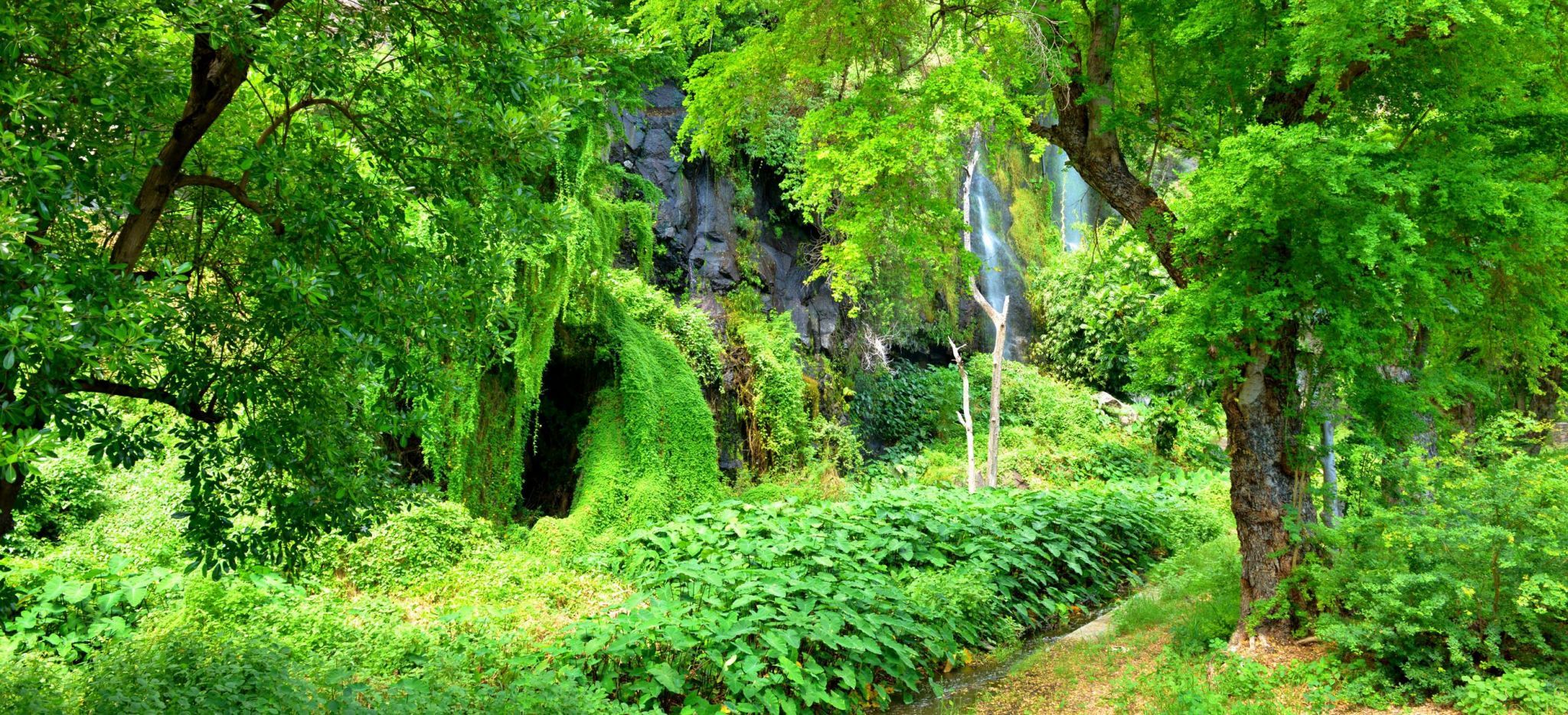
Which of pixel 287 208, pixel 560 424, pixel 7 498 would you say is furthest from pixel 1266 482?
pixel 560 424

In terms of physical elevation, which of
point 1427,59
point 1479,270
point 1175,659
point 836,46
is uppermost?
point 836,46

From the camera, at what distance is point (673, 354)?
1127 centimetres

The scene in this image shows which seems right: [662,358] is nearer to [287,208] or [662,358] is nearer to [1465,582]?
[287,208]

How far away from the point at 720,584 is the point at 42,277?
530cm

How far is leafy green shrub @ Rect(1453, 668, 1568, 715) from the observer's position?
496 centimetres

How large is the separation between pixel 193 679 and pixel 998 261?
19806 millimetres

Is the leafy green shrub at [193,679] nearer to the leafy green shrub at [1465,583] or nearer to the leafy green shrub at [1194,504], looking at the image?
the leafy green shrub at [1465,583]

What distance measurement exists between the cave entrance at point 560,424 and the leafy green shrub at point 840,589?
2431 millimetres

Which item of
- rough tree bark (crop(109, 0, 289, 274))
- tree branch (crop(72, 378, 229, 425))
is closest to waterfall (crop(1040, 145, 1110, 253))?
rough tree bark (crop(109, 0, 289, 274))

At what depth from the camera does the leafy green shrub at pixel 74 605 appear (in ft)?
17.4

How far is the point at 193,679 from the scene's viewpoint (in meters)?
4.79

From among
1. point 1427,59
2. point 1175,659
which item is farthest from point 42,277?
point 1427,59

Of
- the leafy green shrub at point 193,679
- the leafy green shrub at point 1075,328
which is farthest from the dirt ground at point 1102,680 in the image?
the leafy green shrub at point 1075,328

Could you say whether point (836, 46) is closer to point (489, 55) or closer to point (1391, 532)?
point (489, 55)
